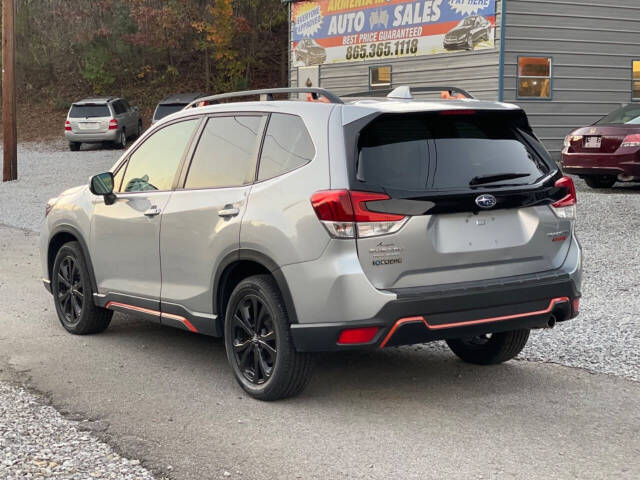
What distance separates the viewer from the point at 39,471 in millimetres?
4422

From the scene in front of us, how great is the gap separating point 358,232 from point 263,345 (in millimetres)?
988

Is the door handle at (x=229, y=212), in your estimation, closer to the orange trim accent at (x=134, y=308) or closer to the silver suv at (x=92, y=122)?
the orange trim accent at (x=134, y=308)

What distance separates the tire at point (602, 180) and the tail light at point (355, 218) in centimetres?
1401

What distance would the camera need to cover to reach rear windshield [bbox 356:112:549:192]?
518cm

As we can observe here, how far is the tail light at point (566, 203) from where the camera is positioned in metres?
5.61

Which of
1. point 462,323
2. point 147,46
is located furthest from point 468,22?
point 147,46

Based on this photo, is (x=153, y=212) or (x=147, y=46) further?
(x=147, y=46)

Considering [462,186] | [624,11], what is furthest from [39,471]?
[624,11]

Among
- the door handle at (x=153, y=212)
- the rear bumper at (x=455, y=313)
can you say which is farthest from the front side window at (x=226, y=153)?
the rear bumper at (x=455, y=313)

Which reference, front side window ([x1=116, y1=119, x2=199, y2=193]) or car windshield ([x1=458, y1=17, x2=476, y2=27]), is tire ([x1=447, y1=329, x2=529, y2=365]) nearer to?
front side window ([x1=116, y1=119, x2=199, y2=193])

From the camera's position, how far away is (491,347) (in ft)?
20.8

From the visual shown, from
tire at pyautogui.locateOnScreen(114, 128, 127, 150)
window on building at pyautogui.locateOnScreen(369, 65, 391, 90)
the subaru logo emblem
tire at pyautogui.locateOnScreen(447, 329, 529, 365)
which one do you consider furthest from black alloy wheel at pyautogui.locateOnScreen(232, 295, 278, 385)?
tire at pyautogui.locateOnScreen(114, 128, 127, 150)

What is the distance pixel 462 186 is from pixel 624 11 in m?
20.5

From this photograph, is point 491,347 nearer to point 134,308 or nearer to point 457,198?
point 457,198
